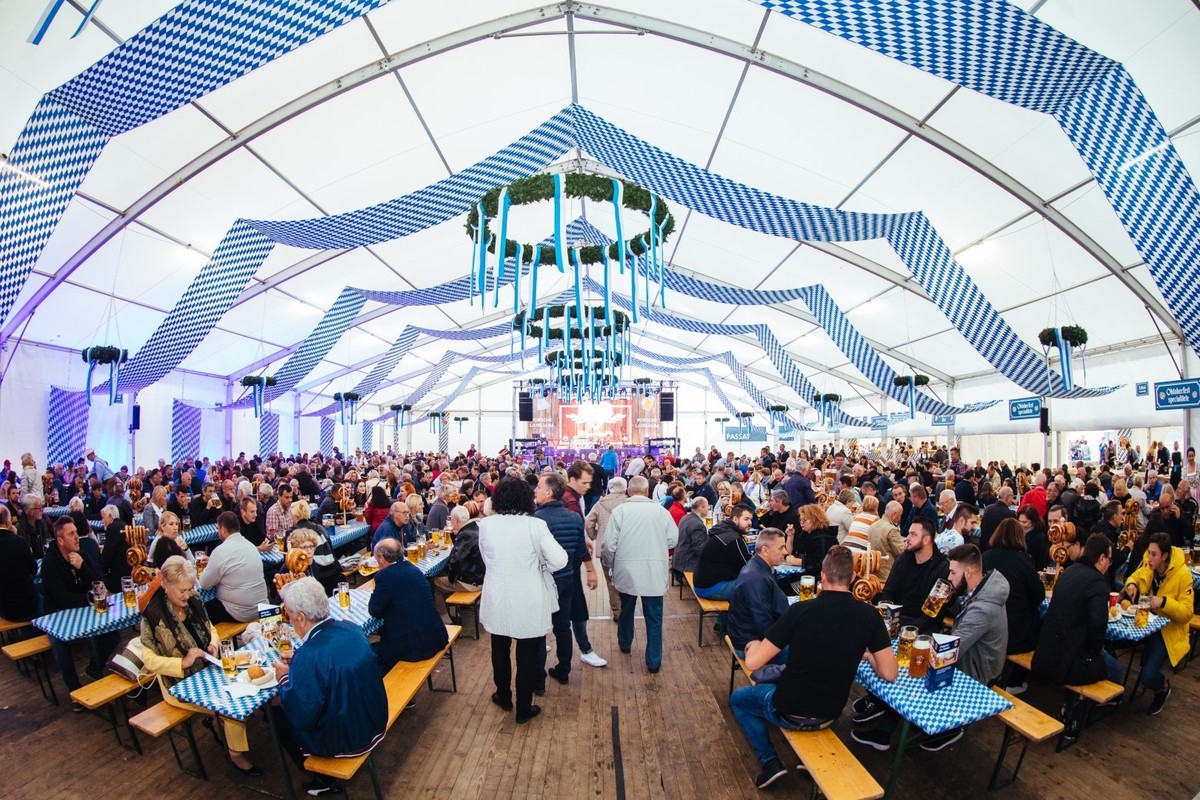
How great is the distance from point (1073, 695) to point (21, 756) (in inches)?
207

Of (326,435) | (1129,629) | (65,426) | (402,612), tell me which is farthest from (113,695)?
(326,435)

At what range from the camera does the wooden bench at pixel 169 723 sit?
2654 millimetres

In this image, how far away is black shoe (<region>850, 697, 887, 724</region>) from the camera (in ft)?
10.8

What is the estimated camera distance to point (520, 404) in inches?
943

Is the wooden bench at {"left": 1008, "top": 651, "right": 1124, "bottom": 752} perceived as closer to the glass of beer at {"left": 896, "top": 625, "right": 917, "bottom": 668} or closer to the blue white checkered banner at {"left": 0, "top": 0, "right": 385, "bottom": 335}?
the glass of beer at {"left": 896, "top": 625, "right": 917, "bottom": 668}

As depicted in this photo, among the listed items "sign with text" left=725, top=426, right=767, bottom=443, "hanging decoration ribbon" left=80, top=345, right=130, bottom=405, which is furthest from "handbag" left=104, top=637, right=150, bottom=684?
"sign with text" left=725, top=426, right=767, bottom=443

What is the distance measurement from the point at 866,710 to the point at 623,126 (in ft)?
26.0

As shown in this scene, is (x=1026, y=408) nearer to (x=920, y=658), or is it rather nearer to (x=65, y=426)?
(x=920, y=658)

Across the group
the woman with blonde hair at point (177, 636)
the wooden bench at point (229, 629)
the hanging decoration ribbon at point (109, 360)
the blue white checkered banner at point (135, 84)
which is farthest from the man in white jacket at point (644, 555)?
the hanging decoration ribbon at point (109, 360)

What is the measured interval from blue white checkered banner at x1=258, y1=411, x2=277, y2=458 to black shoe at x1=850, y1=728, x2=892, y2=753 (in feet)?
58.9

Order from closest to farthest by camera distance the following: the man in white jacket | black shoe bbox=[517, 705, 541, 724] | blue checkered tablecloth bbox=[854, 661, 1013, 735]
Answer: blue checkered tablecloth bbox=[854, 661, 1013, 735], black shoe bbox=[517, 705, 541, 724], the man in white jacket

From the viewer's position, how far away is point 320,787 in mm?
2760

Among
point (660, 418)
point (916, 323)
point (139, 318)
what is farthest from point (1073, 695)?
point (660, 418)

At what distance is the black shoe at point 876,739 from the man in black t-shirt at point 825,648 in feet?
2.25
